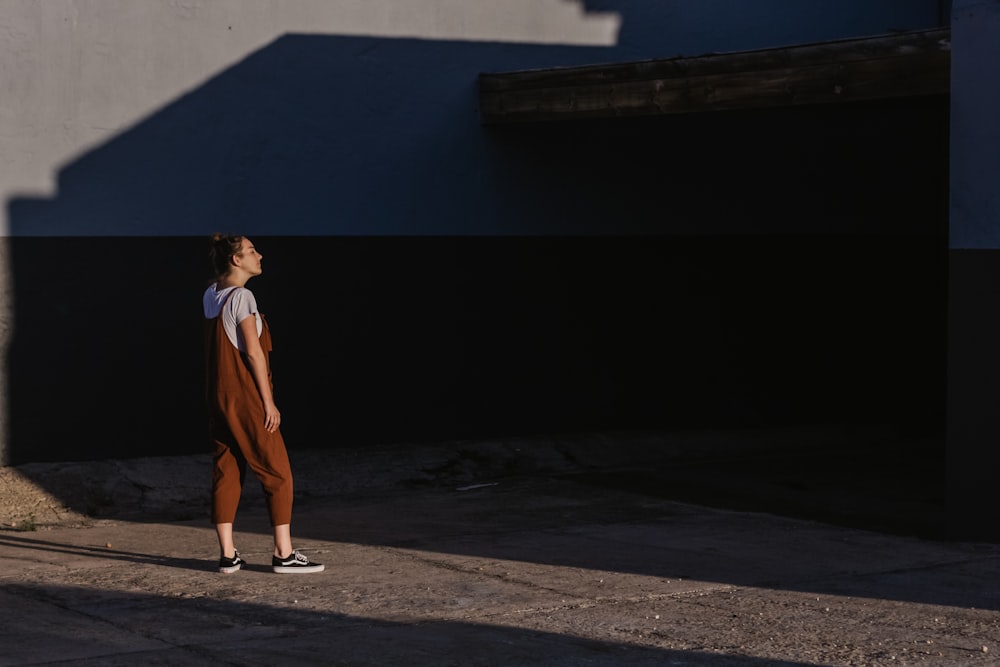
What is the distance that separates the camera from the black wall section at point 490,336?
34.8 feet

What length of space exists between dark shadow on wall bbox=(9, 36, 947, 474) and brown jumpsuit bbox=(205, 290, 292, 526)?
2.79 metres

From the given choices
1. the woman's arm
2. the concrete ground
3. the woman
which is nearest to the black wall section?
the concrete ground

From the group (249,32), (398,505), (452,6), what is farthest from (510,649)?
(452,6)

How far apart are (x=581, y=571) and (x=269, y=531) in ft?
7.49

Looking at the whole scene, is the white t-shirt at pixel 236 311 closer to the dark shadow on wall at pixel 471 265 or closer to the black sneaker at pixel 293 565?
the black sneaker at pixel 293 565

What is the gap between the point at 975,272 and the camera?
8.82m

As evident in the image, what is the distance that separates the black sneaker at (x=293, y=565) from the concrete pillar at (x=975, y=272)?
3656mm

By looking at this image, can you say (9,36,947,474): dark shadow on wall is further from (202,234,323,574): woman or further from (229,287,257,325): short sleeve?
(229,287,257,325): short sleeve

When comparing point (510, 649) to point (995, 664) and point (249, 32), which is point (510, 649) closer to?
point (995, 664)

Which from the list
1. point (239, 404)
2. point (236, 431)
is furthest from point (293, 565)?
point (239, 404)

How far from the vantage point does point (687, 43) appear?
13.5 m

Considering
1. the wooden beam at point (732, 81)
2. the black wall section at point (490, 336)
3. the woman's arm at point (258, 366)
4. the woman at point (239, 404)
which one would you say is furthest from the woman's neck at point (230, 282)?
the wooden beam at point (732, 81)

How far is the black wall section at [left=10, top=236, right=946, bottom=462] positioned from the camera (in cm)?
1062

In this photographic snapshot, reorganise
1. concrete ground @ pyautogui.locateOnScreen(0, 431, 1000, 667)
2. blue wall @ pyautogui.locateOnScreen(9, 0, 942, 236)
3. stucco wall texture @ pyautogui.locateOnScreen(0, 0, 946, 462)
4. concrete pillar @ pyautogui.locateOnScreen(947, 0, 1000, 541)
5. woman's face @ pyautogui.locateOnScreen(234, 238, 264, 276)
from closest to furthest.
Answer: concrete ground @ pyautogui.locateOnScreen(0, 431, 1000, 667) → woman's face @ pyautogui.locateOnScreen(234, 238, 264, 276) → concrete pillar @ pyautogui.locateOnScreen(947, 0, 1000, 541) → stucco wall texture @ pyautogui.locateOnScreen(0, 0, 946, 462) → blue wall @ pyautogui.locateOnScreen(9, 0, 942, 236)
